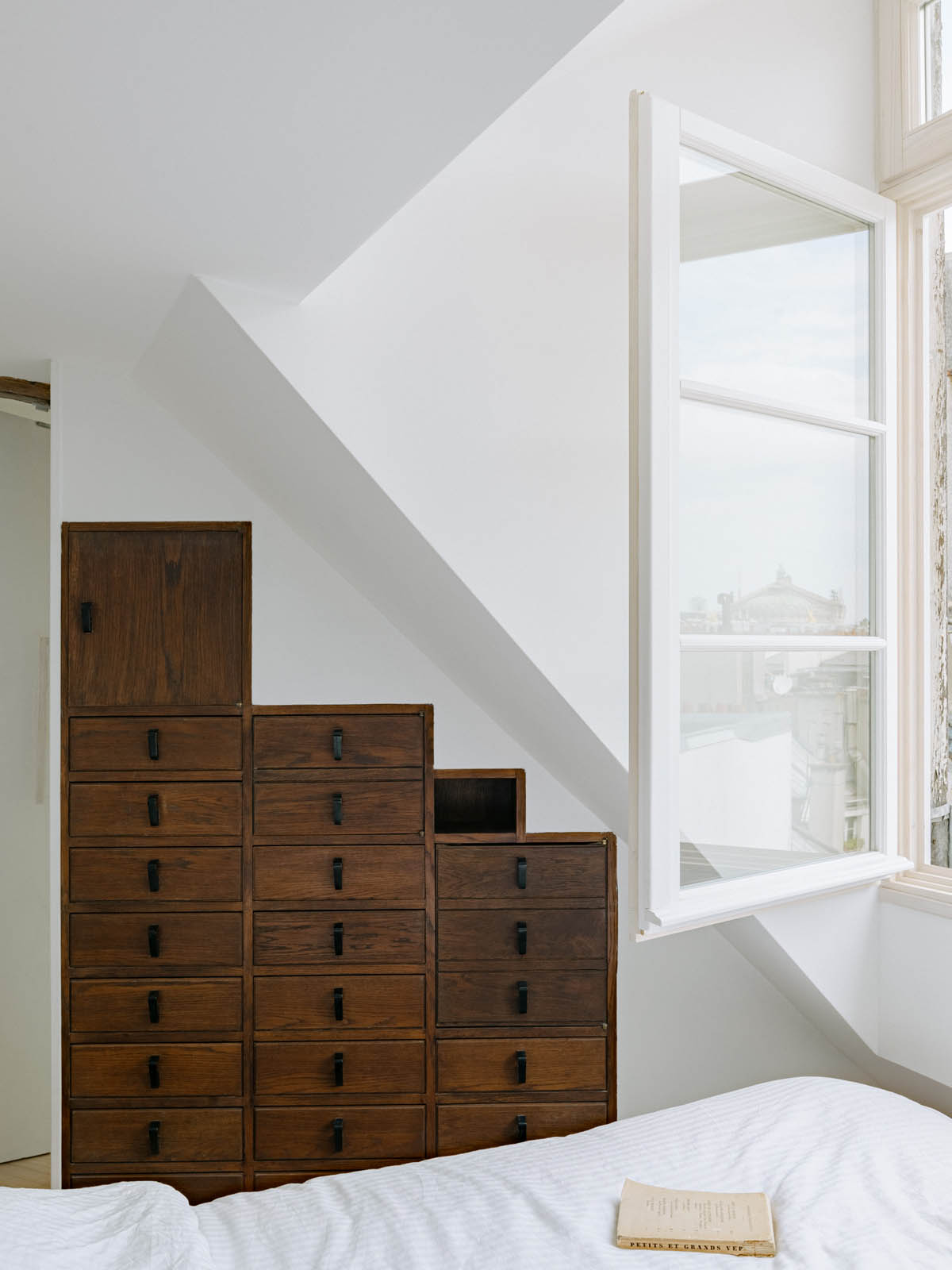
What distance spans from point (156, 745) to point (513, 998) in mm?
996

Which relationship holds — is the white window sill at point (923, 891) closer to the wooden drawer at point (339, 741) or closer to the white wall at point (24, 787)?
the wooden drawer at point (339, 741)

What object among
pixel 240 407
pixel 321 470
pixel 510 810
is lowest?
pixel 510 810

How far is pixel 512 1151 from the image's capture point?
5.32ft

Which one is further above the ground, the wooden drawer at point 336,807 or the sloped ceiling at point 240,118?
the sloped ceiling at point 240,118

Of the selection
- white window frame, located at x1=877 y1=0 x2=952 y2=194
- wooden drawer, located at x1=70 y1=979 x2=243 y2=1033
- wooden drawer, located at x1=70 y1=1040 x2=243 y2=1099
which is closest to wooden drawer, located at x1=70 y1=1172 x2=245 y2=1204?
wooden drawer, located at x1=70 y1=1040 x2=243 y2=1099

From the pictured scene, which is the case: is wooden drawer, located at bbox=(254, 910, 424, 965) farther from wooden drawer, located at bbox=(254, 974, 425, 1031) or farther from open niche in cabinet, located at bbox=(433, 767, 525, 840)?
open niche in cabinet, located at bbox=(433, 767, 525, 840)

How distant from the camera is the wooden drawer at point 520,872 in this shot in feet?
7.14

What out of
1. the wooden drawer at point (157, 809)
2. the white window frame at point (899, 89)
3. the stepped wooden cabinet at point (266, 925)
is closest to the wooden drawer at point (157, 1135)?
the stepped wooden cabinet at point (266, 925)

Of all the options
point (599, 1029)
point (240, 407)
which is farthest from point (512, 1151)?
point (240, 407)

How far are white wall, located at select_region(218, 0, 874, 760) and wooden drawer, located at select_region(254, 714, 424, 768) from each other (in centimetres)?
62

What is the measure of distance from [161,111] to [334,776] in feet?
4.77

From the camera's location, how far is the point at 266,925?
2143 mm

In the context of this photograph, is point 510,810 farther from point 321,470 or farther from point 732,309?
point 732,309

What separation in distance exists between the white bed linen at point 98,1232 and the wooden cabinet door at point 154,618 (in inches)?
40.3
